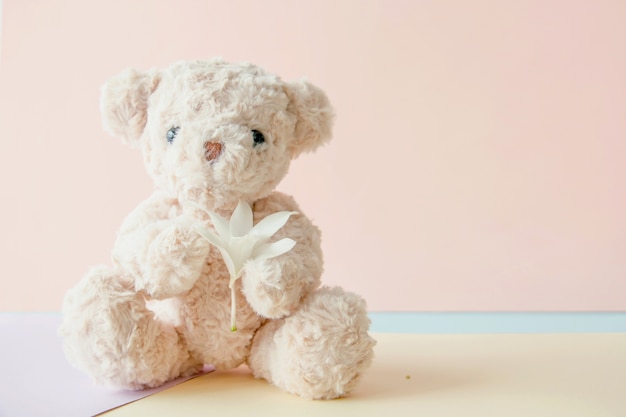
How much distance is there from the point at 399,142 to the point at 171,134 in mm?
1461

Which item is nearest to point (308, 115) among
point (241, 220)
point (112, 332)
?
point (241, 220)

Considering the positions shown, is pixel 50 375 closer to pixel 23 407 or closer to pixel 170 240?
pixel 23 407

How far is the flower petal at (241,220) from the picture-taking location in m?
1.02

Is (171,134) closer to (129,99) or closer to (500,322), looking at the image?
(129,99)

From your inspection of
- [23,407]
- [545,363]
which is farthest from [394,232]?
[23,407]

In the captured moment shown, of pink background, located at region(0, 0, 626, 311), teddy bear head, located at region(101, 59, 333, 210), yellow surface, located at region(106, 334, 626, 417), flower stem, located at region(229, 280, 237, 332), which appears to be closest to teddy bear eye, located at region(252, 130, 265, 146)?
teddy bear head, located at region(101, 59, 333, 210)

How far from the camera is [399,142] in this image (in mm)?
2418

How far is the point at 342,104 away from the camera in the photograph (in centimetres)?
246

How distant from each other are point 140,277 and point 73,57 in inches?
68.4

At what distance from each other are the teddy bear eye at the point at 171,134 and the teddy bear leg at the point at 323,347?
0.31 meters

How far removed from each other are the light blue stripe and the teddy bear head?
4.38ft

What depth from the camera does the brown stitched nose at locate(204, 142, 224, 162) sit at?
39.6 inches

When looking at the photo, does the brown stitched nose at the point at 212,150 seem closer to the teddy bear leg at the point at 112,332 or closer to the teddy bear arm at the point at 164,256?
the teddy bear arm at the point at 164,256

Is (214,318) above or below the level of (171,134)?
below
